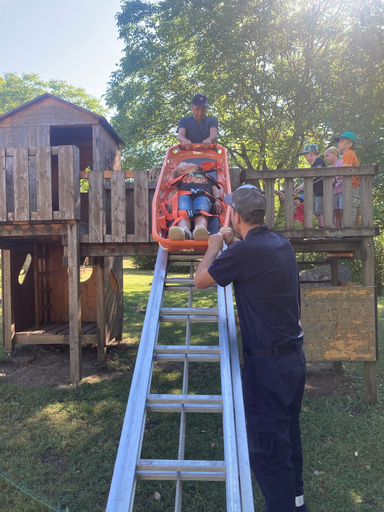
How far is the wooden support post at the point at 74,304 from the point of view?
228 inches

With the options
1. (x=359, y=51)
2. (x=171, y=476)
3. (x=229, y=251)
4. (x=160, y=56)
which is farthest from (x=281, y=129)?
(x=171, y=476)

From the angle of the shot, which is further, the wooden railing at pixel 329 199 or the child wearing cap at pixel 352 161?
the child wearing cap at pixel 352 161

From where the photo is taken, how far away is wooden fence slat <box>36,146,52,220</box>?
5.74 meters

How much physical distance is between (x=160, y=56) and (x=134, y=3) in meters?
2.35

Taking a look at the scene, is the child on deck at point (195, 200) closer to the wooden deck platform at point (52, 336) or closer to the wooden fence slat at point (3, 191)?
the wooden fence slat at point (3, 191)

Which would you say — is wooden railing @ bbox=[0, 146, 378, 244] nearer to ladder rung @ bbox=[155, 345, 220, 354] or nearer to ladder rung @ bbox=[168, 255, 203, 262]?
ladder rung @ bbox=[168, 255, 203, 262]

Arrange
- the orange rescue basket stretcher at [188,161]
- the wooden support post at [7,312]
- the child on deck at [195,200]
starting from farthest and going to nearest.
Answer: the wooden support post at [7,312] < the orange rescue basket stretcher at [188,161] < the child on deck at [195,200]

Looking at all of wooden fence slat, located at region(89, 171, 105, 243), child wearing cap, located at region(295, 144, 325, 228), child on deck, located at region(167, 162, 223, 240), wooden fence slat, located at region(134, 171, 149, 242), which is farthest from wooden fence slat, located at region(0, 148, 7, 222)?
child wearing cap, located at region(295, 144, 325, 228)

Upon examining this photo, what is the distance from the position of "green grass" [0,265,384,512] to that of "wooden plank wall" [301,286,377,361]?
0.72m

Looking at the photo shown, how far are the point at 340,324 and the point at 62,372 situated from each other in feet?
15.2

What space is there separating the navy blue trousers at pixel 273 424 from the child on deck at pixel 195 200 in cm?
145

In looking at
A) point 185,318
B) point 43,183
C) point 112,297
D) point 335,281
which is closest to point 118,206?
point 43,183

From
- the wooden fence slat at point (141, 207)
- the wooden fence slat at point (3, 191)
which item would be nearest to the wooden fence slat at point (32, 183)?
the wooden fence slat at point (3, 191)

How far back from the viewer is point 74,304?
19.2 feet
